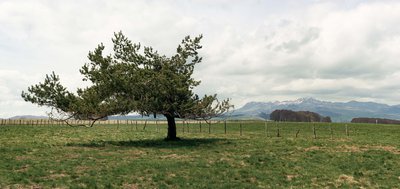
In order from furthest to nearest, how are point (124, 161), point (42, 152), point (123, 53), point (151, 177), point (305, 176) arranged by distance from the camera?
point (123, 53), point (42, 152), point (124, 161), point (305, 176), point (151, 177)

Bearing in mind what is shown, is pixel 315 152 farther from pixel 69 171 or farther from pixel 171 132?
pixel 69 171

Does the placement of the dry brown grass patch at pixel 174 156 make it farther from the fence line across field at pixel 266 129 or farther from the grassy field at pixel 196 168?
the fence line across field at pixel 266 129

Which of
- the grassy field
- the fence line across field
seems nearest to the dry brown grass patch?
the grassy field

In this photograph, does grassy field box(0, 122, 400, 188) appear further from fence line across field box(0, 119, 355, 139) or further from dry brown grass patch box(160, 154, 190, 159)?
fence line across field box(0, 119, 355, 139)

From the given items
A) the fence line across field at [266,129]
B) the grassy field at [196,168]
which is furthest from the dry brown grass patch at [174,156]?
the fence line across field at [266,129]

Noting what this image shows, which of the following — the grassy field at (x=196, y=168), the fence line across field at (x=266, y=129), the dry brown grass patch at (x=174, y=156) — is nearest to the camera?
the grassy field at (x=196, y=168)

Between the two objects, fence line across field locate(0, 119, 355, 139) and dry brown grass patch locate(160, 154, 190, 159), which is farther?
fence line across field locate(0, 119, 355, 139)

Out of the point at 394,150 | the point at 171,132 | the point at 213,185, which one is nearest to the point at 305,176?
the point at 213,185

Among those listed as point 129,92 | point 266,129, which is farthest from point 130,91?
point 266,129

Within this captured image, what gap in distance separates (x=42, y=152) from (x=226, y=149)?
701 inches

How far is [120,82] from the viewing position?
38.4 metres

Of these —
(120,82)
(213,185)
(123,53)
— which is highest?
(123,53)

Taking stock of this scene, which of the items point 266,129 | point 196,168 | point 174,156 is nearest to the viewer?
point 196,168

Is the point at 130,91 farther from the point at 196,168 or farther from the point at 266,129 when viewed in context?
the point at 266,129
